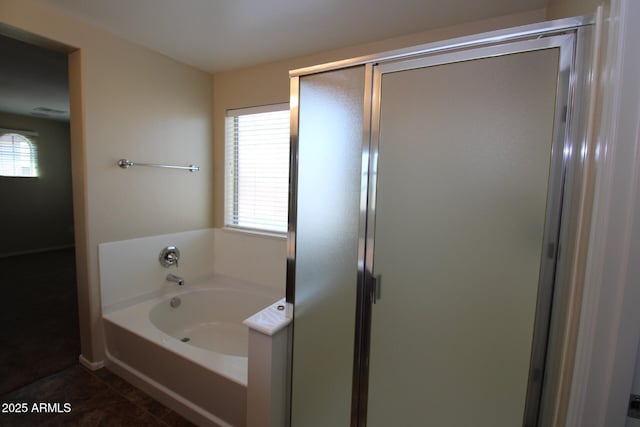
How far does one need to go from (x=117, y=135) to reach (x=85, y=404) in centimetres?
177

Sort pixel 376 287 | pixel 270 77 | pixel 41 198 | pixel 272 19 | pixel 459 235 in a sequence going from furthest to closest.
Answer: pixel 41 198 < pixel 270 77 < pixel 272 19 < pixel 376 287 < pixel 459 235

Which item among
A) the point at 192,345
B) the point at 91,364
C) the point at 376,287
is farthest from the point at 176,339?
the point at 376,287

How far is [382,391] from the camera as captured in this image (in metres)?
1.28

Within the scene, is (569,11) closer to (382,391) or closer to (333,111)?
(333,111)

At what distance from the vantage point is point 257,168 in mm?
2664

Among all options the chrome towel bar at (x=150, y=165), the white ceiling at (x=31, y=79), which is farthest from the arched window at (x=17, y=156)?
the chrome towel bar at (x=150, y=165)

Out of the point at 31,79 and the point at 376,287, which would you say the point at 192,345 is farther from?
the point at 31,79

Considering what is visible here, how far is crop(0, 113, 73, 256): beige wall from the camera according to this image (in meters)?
4.76

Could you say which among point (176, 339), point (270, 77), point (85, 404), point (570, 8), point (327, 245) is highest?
point (270, 77)

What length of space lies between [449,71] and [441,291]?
2.74ft

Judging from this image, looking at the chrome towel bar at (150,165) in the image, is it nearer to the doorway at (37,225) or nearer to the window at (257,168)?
the window at (257,168)

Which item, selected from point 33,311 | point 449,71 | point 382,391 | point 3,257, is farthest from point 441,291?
point 3,257

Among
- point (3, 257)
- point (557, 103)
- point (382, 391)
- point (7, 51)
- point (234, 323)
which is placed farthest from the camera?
point (3, 257)

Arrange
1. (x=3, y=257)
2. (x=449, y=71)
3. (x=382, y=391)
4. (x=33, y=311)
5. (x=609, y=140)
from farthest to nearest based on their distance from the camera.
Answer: (x=3, y=257), (x=33, y=311), (x=382, y=391), (x=449, y=71), (x=609, y=140)
